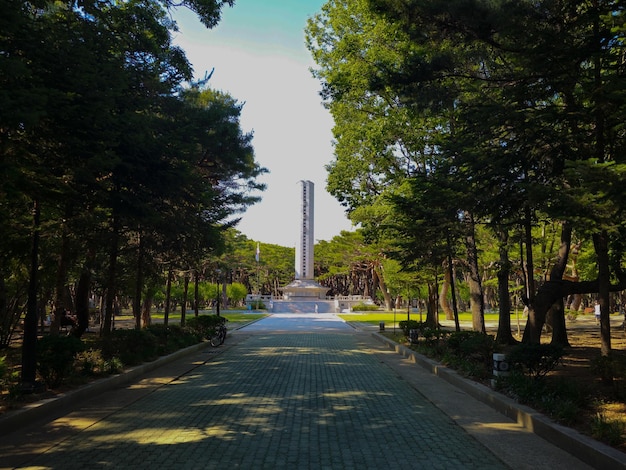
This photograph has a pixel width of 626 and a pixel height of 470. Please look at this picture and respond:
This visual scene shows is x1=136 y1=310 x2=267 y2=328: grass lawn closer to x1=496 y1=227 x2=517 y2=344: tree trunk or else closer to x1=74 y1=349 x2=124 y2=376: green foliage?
x1=496 y1=227 x2=517 y2=344: tree trunk

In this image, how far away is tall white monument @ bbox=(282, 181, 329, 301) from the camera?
67938 mm

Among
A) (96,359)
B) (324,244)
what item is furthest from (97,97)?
(324,244)

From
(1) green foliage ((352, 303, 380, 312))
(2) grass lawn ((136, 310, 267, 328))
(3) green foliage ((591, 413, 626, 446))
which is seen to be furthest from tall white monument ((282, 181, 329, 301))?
(3) green foliage ((591, 413, 626, 446))

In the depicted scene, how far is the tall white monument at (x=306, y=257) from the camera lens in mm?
67938

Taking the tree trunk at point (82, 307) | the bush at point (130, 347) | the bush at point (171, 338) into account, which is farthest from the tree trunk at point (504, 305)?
the tree trunk at point (82, 307)

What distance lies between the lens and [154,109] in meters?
13.2

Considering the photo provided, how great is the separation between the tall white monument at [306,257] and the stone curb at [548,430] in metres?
56.3

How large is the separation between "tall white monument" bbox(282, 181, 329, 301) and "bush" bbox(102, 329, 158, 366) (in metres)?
52.7

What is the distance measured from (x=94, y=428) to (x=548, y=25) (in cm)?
1007

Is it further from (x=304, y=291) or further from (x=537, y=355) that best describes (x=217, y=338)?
(x=304, y=291)

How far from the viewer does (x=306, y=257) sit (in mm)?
68938

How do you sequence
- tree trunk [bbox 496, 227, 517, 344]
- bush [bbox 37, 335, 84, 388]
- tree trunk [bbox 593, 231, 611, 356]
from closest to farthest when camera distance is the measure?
1. tree trunk [bbox 593, 231, 611, 356]
2. bush [bbox 37, 335, 84, 388]
3. tree trunk [bbox 496, 227, 517, 344]

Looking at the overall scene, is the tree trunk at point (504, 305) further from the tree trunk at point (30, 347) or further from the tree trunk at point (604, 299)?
the tree trunk at point (30, 347)

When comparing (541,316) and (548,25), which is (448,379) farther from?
(548,25)
